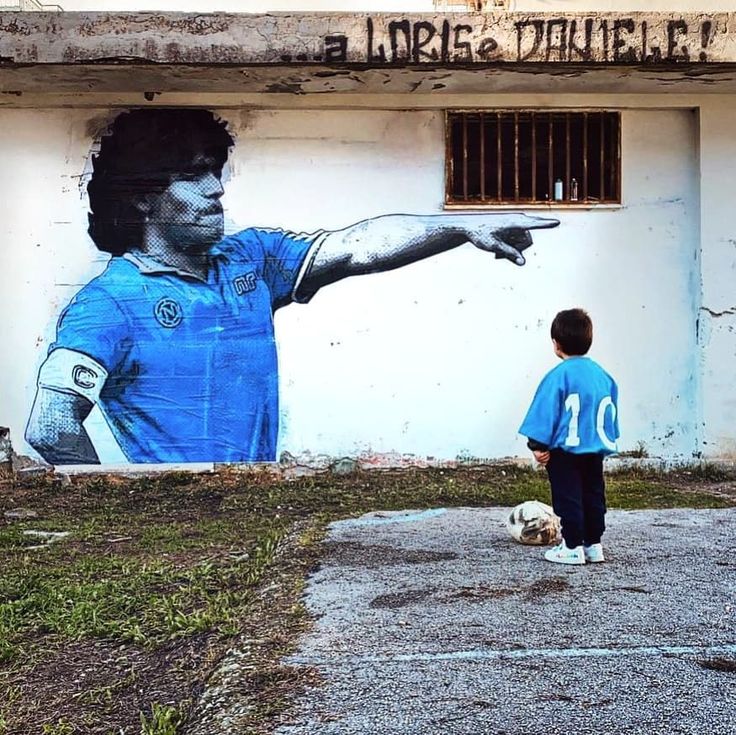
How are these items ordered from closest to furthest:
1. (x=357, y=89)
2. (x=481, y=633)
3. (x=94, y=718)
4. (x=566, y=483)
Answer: (x=94, y=718) → (x=481, y=633) → (x=566, y=483) → (x=357, y=89)

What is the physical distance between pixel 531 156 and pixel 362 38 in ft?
6.21

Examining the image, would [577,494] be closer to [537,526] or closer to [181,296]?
[537,526]

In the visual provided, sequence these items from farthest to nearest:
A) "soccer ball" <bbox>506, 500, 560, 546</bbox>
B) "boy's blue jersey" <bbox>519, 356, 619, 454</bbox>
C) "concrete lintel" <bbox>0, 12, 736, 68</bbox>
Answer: "concrete lintel" <bbox>0, 12, 736, 68</bbox>, "soccer ball" <bbox>506, 500, 560, 546</bbox>, "boy's blue jersey" <bbox>519, 356, 619, 454</bbox>

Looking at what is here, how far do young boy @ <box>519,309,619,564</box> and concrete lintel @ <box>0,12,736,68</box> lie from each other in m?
3.04

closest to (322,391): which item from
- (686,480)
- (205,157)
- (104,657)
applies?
(205,157)

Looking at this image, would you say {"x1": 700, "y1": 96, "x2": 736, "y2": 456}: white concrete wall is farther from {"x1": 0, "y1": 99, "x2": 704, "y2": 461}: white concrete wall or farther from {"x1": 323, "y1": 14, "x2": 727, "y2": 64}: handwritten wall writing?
{"x1": 323, "y1": 14, "x2": 727, "y2": 64}: handwritten wall writing

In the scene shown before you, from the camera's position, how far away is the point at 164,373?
7688 mm

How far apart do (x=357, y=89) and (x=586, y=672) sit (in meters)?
5.45

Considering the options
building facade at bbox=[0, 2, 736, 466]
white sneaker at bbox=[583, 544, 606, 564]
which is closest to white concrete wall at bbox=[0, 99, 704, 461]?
building facade at bbox=[0, 2, 736, 466]

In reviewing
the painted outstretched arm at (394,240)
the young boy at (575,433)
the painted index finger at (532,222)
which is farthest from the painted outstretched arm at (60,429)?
Answer: the young boy at (575,433)

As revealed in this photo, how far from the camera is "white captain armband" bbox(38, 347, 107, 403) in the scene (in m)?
7.63

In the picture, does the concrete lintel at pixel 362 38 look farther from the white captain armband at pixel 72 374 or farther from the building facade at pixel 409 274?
the white captain armband at pixel 72 374

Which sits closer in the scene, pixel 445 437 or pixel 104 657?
pixel 104 657

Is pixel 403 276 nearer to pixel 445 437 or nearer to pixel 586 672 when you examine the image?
pixel 445 437
